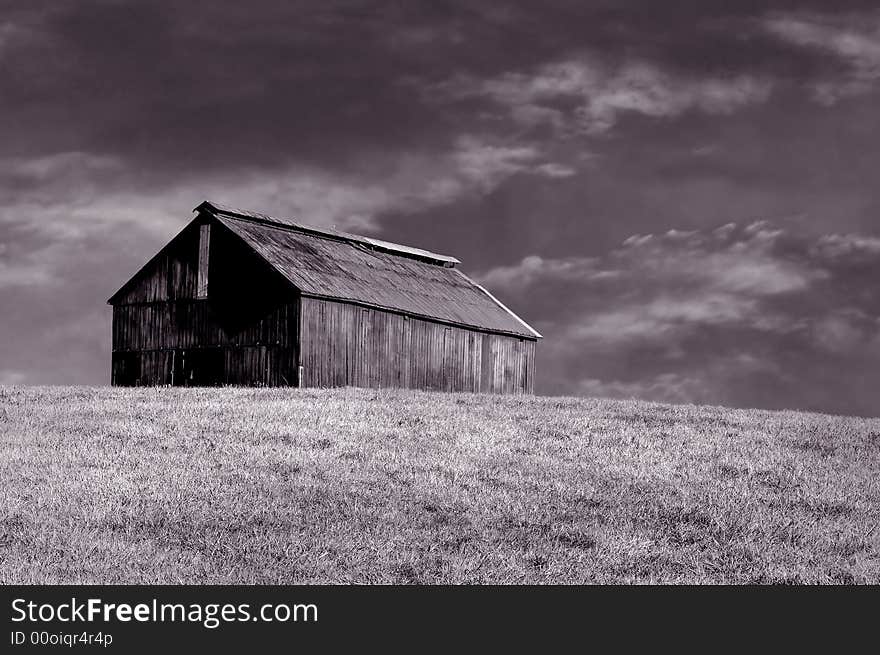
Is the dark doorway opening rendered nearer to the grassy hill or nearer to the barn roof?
the barn roof

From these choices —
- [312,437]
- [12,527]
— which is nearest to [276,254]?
[312,437]

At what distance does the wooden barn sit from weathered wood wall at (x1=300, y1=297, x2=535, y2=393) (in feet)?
0.18

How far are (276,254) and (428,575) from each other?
1234 inches

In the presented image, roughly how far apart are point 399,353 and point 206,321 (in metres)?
8.02

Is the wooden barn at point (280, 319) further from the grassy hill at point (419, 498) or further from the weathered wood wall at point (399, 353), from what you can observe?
the grassy hill at point (419, 498)

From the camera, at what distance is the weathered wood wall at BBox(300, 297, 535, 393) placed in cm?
4162

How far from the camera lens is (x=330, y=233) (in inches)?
2028

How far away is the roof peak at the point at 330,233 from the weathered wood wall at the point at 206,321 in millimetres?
1032

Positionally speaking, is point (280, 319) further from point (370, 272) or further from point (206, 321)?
point (370, 272)

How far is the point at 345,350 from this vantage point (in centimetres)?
4259

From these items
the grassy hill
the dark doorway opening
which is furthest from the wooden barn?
the grassy hill

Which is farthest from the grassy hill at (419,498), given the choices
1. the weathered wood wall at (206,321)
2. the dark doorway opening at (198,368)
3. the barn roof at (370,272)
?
the barn roof at (370,272)

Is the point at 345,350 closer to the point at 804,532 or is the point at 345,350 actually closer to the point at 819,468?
the point at 819,468

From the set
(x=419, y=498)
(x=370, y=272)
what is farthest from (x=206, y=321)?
(x=419, y=498)
